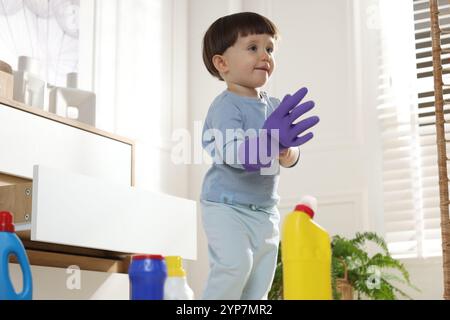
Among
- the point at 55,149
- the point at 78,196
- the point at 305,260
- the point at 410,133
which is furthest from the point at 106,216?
the point at 410,133

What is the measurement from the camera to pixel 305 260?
76 centimetres

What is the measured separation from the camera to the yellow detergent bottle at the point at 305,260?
2.46ft

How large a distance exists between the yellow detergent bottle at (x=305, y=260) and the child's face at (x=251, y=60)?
0.55 meters

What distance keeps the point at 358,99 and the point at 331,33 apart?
1.14 feet

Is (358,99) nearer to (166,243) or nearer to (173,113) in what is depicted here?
(173,113)

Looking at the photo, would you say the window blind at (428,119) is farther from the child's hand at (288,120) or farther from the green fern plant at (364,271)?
the child's hand at (288,120)

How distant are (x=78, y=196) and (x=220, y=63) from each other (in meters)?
0.67

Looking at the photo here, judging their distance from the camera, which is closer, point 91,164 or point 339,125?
point 91,164

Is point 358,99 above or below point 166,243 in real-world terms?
above

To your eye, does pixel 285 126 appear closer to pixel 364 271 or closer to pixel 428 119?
pixel 364 271

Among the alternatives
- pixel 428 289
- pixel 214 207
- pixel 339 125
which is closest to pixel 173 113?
pixel 339 125

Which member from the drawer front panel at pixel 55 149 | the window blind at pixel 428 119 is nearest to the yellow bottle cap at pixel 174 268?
the drawer front panel at pixel 55 149

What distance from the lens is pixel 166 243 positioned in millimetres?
2213
